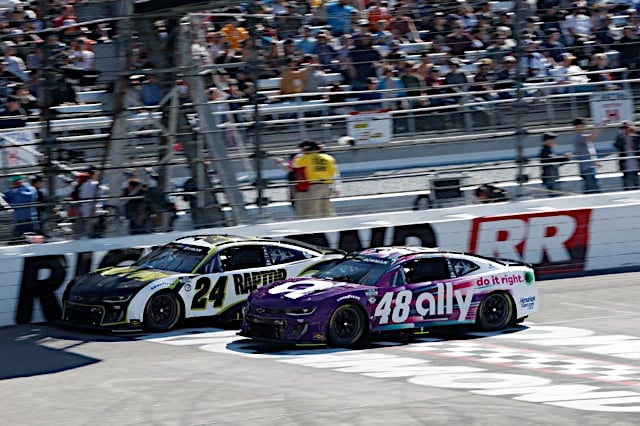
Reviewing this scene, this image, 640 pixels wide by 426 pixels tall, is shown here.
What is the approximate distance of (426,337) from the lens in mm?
14078

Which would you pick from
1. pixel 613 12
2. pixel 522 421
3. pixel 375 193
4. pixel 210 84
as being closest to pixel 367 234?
pixel 375 193

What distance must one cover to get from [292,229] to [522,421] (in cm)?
857

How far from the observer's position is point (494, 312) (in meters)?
14.4

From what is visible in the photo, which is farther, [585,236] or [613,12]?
[613,12]

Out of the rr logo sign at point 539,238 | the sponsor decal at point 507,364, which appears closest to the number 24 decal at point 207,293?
the sponsor decal at point 507,364

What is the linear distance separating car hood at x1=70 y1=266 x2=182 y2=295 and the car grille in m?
0.20

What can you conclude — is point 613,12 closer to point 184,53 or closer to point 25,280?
point 184,53

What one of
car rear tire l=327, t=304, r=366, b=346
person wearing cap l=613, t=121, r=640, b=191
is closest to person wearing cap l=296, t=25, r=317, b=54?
person wearing cap l=613, t=121, r=640, b=191

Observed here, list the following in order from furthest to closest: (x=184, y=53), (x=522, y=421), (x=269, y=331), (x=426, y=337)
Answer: (x=184, y=53) → (x=426, y=337) → (x=269, y=331) → (x=522, y=421)

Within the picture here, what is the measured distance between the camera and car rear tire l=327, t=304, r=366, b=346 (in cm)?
1313

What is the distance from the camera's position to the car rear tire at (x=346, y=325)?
13.1 meters

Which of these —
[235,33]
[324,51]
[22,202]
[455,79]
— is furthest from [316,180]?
[22,202]

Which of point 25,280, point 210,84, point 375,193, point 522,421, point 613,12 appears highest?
point 613,12

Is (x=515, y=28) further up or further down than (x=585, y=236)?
further up
